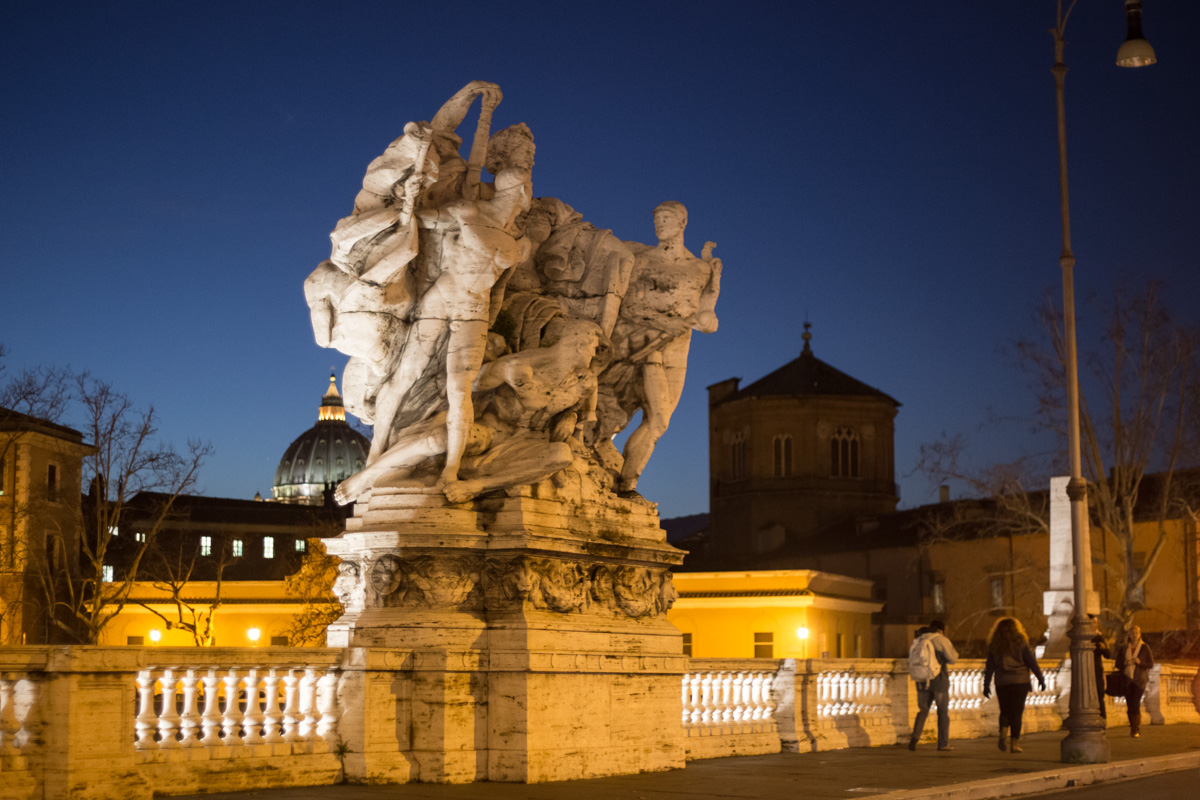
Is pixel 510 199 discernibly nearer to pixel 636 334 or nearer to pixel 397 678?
pixel 636 334

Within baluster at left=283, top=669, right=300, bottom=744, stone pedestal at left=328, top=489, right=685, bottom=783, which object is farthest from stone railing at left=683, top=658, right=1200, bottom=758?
baluster at left=283, top=669, right=300, bottom=744

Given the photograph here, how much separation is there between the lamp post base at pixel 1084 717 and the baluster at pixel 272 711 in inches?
301

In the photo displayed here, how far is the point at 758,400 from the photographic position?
3607 inches

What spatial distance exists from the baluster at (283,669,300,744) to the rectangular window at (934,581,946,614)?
6091 centimetres

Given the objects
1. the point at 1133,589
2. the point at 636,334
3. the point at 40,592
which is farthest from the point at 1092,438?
the point at 40,592

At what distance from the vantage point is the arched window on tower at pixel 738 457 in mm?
92312

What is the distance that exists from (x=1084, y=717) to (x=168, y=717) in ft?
28.3

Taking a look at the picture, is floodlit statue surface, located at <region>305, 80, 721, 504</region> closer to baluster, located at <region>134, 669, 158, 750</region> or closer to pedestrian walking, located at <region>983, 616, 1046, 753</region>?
baluster, located at <region>134, 669, 158, 750</region>

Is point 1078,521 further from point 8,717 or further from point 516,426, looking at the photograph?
point 8,717

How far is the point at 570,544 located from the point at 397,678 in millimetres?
1636

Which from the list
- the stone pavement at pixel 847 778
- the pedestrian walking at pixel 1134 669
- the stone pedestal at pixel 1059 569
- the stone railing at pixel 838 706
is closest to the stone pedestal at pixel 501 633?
the stone pavement at pixel 847 778

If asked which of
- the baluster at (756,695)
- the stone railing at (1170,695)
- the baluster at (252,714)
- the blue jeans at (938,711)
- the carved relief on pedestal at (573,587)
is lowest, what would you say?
the stone railing at (1170,695)

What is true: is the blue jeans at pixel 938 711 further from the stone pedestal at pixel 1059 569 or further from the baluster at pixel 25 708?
the stone pedestal at pixel 1059 569

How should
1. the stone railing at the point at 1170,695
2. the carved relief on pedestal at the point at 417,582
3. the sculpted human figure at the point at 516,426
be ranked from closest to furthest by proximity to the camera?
the carved relief on pedestal at the point at 417,582, the sculpted human figure at the point at 516,426, the stone railing at the point at 1170,695
